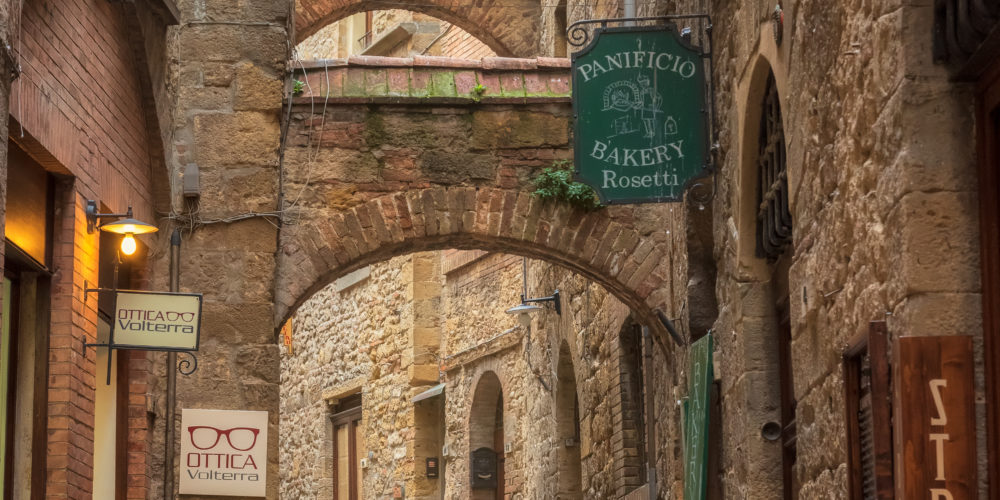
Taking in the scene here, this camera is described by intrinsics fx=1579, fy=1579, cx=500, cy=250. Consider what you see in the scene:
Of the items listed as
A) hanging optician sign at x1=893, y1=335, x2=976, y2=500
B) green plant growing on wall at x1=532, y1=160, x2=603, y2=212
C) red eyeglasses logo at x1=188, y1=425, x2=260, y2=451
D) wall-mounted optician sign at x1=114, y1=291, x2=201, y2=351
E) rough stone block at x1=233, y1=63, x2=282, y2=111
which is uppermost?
rough stone block at x1=233, y1=63, x2=282, y2=111

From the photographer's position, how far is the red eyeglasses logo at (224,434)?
9.85m

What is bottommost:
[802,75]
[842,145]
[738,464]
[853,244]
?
[738,464]

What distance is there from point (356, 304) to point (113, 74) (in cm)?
1167

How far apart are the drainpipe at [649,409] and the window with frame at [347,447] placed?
28.5 feet

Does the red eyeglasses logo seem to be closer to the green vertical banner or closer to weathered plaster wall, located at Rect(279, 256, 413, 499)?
the green vertical banner

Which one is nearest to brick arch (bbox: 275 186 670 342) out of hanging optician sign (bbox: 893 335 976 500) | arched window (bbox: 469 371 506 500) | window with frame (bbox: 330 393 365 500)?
hanging optician sign (bbox: 893 335 976 500)

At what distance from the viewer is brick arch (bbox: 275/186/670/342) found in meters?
10.1

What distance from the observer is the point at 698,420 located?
8078 mm

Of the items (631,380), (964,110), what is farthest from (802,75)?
(631,380)

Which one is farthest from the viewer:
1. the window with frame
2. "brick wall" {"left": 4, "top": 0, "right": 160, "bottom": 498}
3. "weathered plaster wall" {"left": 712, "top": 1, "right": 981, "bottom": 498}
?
the window with frame

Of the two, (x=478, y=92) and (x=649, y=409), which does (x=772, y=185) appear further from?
(x=649, y=409)

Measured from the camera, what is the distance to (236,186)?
10.2 m

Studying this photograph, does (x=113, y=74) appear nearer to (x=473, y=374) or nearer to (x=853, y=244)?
(x=853, y=244)

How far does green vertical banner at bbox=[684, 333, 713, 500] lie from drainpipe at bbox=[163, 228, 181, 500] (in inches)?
128
